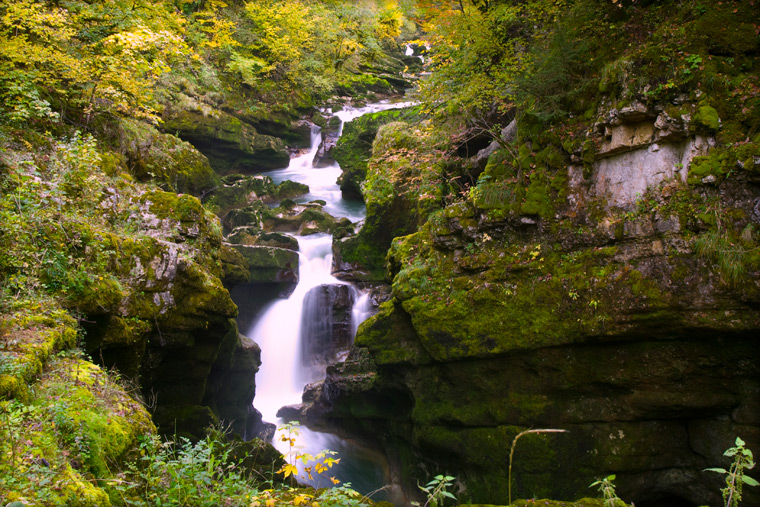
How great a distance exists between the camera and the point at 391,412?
9375mm

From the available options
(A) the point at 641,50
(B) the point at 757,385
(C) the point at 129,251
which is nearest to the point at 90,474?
(C) the point at 129,251

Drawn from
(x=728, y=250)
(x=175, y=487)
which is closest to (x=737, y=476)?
(x=175, y=487)

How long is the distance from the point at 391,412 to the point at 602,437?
4773 mm

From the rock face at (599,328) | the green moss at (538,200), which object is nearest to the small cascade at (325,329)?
the rock face at (599,328)

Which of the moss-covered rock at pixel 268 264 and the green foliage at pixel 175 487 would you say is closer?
the green foliage at pixel 175 487

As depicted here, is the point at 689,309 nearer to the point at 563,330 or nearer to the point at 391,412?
the point at 563,330

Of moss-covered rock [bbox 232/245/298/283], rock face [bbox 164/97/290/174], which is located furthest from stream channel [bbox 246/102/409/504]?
rock face [bbox 164/97/290/174]

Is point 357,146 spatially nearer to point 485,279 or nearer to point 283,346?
point 283,346

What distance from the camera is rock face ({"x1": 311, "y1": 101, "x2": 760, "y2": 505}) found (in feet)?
16.7

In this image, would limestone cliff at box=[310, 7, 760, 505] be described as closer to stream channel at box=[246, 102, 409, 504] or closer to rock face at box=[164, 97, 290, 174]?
stream channel at box=[246, 102, 409, 504]

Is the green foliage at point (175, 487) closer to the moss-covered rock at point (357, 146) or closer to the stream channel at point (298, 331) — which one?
the stream channel at point (298, 331)

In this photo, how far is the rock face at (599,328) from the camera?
5.09 metres

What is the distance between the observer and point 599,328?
221 inches

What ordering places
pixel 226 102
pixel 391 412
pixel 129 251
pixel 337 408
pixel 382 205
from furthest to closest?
pixel 226 102, pixel 382 205, pixel 337 408, pixel 391 412, pixel 129 251
